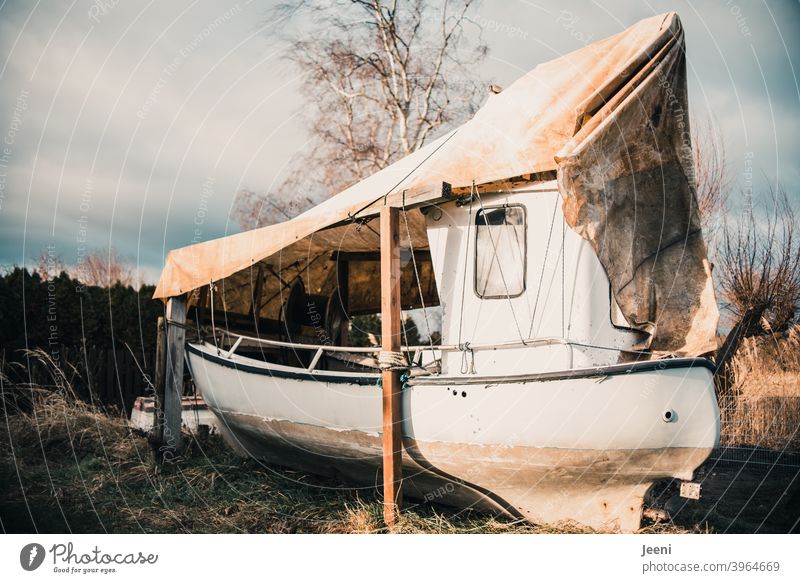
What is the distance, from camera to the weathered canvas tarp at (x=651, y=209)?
5.60m

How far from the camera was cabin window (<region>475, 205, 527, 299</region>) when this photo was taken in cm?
629

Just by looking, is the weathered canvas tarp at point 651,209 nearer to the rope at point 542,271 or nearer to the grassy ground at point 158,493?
the rope at point 542,271

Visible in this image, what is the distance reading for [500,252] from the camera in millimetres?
6414

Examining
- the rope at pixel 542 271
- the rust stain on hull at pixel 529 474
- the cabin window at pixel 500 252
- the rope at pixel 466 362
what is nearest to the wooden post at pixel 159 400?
the rust stain on hull at pixel 529 474

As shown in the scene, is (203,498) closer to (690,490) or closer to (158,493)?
(158,493)

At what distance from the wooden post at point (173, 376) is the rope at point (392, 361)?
3.88 m

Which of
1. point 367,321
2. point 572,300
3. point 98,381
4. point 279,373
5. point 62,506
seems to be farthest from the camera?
point 367,321

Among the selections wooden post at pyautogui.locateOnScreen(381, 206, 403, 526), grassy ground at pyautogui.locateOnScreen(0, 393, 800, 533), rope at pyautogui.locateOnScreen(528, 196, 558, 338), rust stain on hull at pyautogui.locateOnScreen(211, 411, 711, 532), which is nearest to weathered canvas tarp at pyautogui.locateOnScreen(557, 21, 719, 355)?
rope at pyautogui.locateOnScreen(528, 196, 558, 338)

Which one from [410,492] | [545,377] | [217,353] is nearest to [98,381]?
[217,353]

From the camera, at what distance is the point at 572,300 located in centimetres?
595

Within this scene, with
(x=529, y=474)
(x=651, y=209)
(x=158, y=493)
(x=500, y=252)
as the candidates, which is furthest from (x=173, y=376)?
(x=651, y=209)

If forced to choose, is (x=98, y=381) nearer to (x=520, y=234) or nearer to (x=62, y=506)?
(x=62, y=506)

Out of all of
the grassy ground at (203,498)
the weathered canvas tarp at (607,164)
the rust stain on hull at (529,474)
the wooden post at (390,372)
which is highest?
the weathered canvas tarp at (607,164)

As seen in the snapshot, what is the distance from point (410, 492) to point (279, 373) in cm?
206
